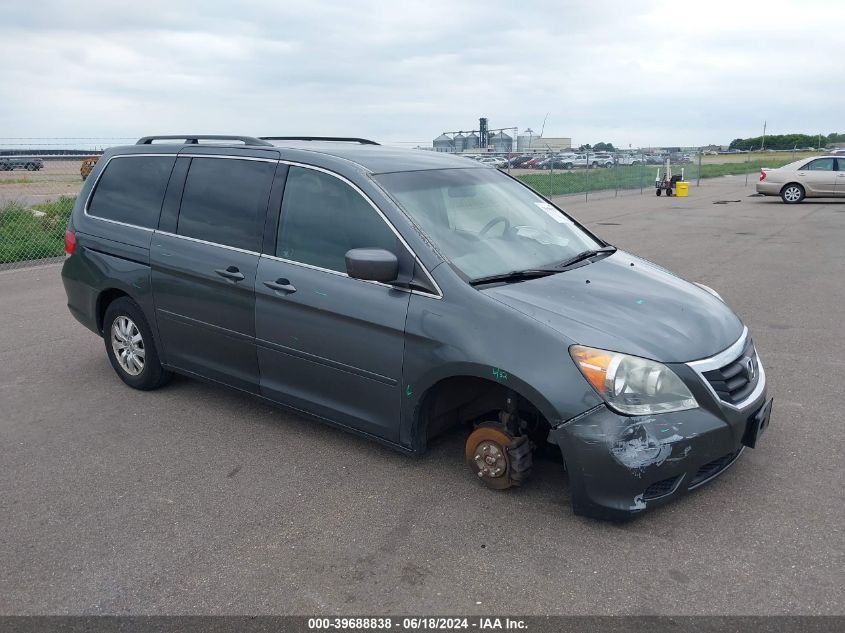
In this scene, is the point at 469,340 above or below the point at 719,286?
above

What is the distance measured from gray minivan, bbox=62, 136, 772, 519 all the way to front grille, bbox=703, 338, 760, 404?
15mm

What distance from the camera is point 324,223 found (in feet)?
14.4

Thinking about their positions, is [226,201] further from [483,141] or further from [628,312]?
[483,141]

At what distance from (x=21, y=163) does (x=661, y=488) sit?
13.3m

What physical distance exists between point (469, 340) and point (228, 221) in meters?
1.93

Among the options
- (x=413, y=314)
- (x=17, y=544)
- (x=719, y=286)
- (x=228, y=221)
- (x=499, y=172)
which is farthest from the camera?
(x=719, y=286)

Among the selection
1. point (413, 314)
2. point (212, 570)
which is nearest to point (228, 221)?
point (413, 314)

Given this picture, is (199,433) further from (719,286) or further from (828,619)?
(719,286)

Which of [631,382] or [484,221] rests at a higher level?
[484,221]

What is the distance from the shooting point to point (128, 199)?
5.52 meters

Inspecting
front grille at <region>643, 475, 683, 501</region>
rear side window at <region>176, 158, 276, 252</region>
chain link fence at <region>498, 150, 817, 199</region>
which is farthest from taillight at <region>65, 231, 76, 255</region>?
chain link fence at <region>498, 150, 817, 199</region>

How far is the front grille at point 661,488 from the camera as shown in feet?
11.5

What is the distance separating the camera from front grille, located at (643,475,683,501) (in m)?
3.51

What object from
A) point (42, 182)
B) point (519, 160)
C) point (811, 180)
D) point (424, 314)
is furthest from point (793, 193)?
point (424, 314)
